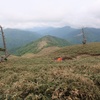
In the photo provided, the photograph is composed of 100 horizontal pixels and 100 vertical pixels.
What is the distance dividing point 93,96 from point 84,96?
608mm

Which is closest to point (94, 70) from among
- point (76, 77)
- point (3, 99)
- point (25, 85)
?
point (76, 77)

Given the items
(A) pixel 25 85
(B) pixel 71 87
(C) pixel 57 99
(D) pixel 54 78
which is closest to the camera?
(C) pixel 57 99

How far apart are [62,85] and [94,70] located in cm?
652

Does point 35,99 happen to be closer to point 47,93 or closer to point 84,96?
point 47,93

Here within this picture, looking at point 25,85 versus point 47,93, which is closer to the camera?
point 47,93

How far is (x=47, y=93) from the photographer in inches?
522

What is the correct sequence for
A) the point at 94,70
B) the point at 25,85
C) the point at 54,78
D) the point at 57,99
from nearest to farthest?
the point at 57,99 → the point at 25,85 → the point at 54,78 → the point at 94,70

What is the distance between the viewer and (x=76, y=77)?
48.4 feet

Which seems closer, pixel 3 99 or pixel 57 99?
pixel 57 99

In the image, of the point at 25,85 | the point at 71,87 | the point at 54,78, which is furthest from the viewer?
the point at 54,78

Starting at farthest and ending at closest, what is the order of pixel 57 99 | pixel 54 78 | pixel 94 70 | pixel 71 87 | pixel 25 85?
pixel 94 70 → pixel 54 78 → pixel 25 85 → pixel 71 87 → pixel 57 99

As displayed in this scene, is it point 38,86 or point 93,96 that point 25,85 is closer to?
point 38,86

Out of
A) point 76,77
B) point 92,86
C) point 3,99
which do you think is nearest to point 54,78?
point 76,77

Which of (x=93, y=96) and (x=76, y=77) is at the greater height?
(x=76, y=77)
